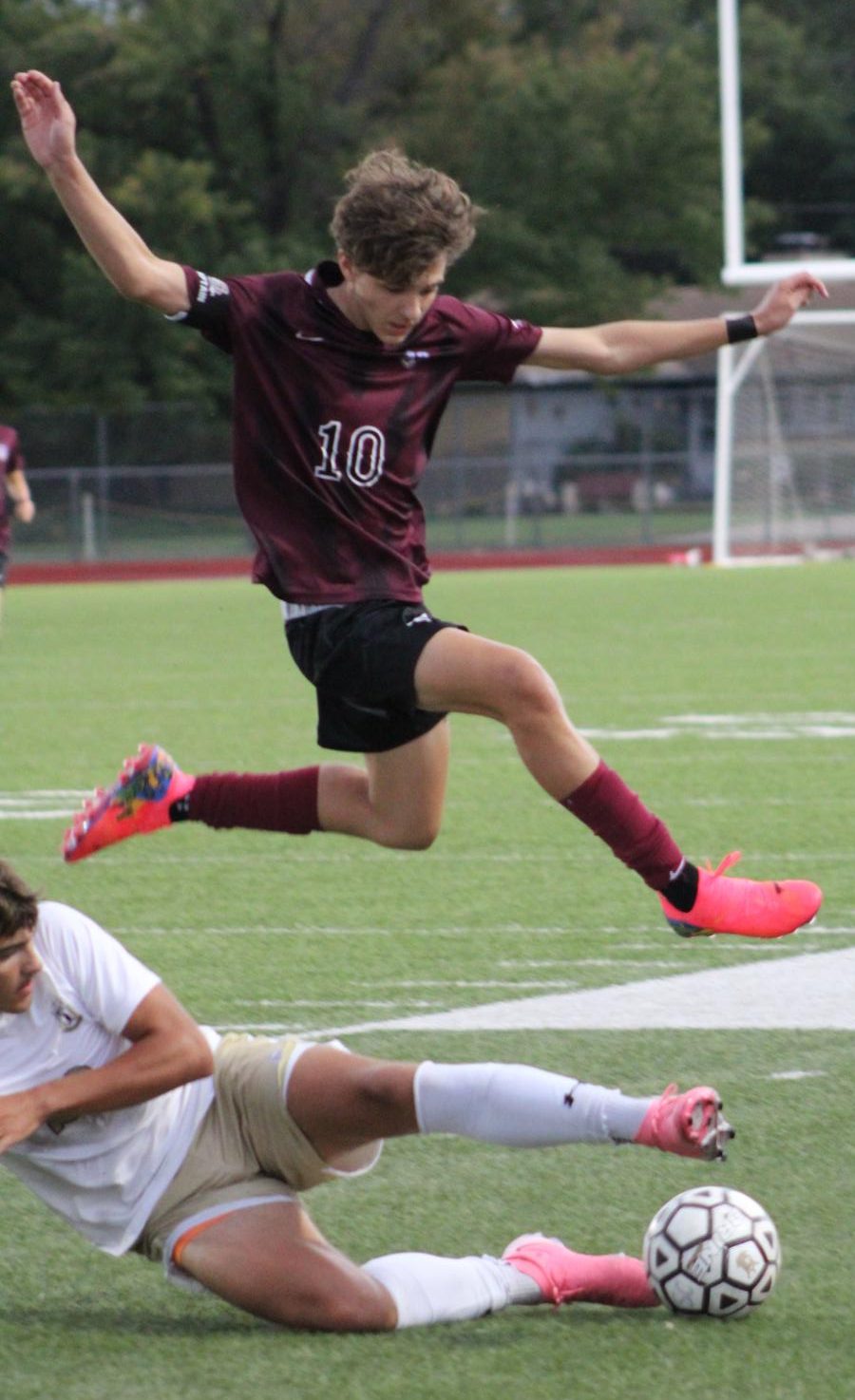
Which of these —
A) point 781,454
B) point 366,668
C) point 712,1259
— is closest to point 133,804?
point 366,668

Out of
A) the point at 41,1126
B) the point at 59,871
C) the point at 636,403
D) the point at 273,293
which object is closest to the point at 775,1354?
the point at 41,1126

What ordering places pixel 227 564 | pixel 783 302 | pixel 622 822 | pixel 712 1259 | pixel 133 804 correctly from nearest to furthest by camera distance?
pixel 712 1259
pixel 622 822
pixel 783 302
pixel 133 804
pixel 227 564

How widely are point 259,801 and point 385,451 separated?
1.23 m

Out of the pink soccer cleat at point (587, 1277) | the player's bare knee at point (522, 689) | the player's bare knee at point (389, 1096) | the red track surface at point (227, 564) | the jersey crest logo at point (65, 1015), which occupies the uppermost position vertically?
the player's bare knee at point (522, 689)

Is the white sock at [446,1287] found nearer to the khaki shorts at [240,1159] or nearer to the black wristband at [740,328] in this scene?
the khaki shorts at [240,1159]

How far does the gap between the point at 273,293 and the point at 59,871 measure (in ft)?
12.3

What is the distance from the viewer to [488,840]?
32.6 feet

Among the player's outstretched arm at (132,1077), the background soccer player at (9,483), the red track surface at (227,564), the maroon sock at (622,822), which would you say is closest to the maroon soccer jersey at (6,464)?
the background soccer player at (9,483)

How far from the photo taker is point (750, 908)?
582 centimetres

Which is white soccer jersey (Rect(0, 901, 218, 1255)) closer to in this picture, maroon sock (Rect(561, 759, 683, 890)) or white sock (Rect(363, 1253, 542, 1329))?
white sock (Rect(363, 1253, 542, 1329))

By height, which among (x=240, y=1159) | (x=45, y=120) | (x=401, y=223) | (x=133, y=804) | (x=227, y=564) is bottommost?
(x=227, y=564)

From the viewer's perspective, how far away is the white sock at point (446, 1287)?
4.15 meters

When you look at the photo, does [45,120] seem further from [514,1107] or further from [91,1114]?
[514,1107]

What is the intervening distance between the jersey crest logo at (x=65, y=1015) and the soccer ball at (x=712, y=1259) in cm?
108
